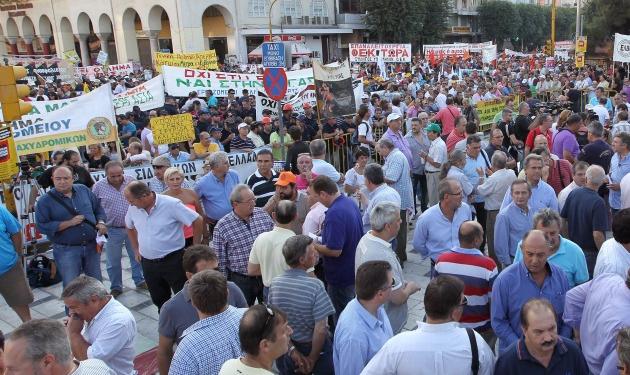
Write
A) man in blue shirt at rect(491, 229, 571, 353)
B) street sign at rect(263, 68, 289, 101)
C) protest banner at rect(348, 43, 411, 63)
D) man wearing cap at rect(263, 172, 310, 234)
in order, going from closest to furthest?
man in blue shirt at rect(491, 229, 571, 353) < man wearing cap at rect(263, 172, 310, 234) < street sign at rect(263, 68, 289, 101) < protest banner at rect(348, 43, 411, 63)

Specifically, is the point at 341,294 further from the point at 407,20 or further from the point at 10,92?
the point at 407,20

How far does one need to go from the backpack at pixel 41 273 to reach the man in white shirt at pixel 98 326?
4.42m

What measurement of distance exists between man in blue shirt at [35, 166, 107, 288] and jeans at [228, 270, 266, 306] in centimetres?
A: 185

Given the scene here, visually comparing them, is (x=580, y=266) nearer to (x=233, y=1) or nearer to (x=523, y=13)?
(x=233, y=1)

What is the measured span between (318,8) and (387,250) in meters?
50.5

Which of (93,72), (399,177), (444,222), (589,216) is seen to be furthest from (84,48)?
(589,216)

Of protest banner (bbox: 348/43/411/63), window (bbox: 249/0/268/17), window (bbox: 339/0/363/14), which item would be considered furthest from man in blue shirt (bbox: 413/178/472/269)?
window (bbox: 339/0/363/14)

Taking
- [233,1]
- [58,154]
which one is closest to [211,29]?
[233,1]

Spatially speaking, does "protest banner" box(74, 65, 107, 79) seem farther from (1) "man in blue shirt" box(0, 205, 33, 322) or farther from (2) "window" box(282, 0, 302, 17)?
(1) "man in blue shirt" box(0, 205, 33, 322)

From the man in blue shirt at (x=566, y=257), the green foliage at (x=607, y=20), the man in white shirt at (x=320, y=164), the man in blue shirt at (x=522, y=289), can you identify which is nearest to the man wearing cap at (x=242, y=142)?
the man in white shirt at (x=320, y=164)

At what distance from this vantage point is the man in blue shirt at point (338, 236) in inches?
187

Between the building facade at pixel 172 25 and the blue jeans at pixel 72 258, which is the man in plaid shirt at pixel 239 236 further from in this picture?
the building facade at pixel 172 25

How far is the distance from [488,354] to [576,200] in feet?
9.65

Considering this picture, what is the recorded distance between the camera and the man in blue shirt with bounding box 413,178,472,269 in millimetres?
4805
